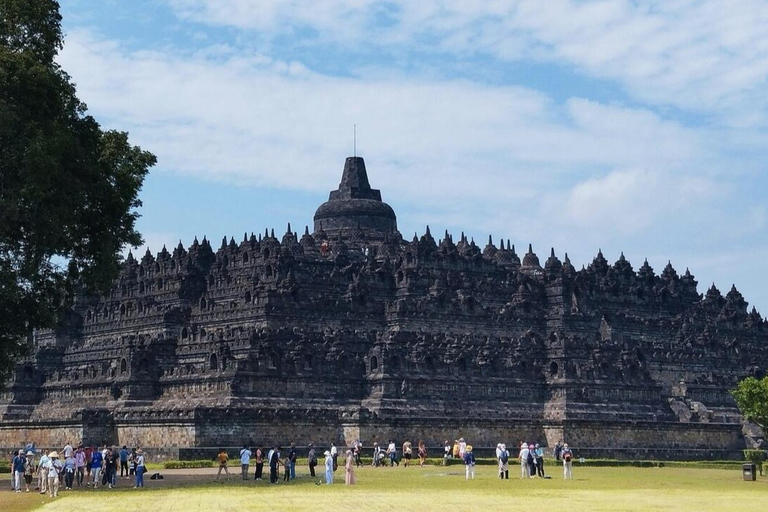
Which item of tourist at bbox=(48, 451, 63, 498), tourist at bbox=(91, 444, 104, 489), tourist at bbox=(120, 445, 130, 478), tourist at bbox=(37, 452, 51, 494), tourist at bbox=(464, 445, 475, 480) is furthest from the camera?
tourist at bbox=(120, 445, 130, 478)

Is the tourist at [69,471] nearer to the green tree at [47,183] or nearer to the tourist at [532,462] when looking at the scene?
the green tree at [47,183]

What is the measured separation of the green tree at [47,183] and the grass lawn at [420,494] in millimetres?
9396

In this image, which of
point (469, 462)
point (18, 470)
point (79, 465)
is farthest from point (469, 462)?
point (18, 470)

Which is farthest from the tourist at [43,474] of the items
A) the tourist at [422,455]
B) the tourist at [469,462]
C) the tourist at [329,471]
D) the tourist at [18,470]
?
the tourist at [422,455]

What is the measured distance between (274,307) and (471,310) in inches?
770

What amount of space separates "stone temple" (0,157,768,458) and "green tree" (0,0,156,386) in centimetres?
2567

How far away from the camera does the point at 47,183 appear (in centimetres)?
7156

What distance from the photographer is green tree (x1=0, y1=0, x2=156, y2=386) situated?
235ft

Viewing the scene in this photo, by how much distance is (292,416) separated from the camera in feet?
350

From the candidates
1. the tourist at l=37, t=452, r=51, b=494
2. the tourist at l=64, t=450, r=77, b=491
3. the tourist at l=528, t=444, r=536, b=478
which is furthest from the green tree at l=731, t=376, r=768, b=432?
the tourist at l=37, t=452, r=51, b=494

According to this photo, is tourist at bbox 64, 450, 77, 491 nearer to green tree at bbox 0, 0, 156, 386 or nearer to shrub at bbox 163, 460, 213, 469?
green tree at bbox 0, 0, 156, 386

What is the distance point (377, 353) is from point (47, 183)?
47639 millimetres

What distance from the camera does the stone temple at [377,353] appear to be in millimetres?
110375

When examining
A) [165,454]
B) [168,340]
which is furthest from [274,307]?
[165,454]
